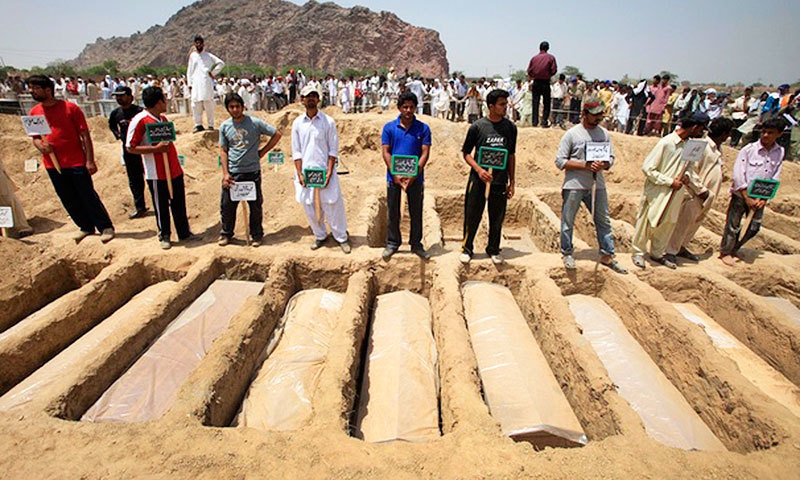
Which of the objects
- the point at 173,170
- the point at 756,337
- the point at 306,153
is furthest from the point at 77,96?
the point at 756,337

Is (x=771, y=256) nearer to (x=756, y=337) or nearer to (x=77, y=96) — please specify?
(x=756, y=337)

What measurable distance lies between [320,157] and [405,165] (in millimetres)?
1202

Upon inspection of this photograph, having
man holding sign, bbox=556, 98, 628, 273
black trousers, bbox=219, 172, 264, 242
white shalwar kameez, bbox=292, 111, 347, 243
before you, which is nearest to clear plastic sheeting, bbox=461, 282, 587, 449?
man holding sign, bbox=556, 98, 628, 273

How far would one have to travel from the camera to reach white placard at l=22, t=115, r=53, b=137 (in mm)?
4961

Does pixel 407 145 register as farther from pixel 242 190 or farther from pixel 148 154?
pixel 148 154

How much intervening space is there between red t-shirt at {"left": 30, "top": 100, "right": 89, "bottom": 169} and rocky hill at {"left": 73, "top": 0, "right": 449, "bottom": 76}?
206 ft

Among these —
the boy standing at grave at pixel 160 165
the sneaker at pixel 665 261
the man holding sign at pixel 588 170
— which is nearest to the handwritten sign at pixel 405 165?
the man holding sign at pixel 588 170

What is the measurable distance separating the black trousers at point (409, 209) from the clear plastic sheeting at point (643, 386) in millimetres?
2057

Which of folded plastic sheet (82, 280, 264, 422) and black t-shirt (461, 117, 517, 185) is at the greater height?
black t-shirt (461, 117, 517, 185)

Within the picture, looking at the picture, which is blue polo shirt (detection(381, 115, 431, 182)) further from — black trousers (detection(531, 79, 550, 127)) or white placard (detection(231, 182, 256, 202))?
black trousers (detection(531, 79, 550, 127))

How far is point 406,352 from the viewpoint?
3.73 m

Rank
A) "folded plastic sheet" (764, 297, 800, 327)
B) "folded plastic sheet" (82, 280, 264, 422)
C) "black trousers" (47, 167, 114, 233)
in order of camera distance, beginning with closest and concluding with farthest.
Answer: "folded plastic sheet" (82, 280, 264, 422) < "folded plastic sheet" (764, 297, 800, 327) < "black trousers" (47, 167, 114, 233)

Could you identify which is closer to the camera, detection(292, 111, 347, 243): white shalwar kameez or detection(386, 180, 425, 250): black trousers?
detection(386, 180, 425, 250): black trousers

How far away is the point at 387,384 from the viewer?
3393 mm
